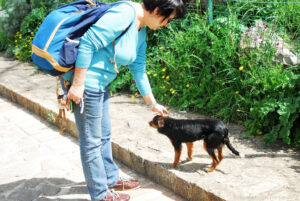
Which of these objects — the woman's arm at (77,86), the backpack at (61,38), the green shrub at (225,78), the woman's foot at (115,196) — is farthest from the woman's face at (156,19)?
the green shrub at (225,78)

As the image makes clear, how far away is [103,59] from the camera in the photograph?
8.43 feet

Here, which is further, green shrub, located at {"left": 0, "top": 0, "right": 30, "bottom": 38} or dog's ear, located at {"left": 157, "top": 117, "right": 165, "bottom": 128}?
green shrub, located at {"left": 0, "top": 0, "right": 30, "bottom": 38}

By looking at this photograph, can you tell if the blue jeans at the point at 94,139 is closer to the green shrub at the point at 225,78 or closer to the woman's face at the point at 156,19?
the woman's face at the point at 156,19

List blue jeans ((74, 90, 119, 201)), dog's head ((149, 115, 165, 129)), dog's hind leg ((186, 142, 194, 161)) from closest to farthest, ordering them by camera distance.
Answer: blue jeans ((74, 90, 119, 201))
dog's head ((149, 115, 165, 129))
dog's hind leg ((186, 142, 194, 161))

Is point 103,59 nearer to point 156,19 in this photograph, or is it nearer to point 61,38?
point 61,38

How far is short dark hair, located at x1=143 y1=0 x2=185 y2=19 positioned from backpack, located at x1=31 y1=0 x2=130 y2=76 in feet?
0.96

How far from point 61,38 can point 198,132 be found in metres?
1.52

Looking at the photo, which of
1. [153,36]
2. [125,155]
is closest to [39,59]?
[125,155]

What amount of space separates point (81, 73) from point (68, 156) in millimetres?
2078

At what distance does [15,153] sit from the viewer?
436 centimetres

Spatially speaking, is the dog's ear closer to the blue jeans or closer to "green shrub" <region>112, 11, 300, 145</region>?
the blue jeans

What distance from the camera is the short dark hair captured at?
2453 millimetres

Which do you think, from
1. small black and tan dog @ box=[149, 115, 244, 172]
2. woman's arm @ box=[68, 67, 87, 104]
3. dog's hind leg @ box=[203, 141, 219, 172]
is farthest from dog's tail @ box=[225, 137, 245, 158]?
woman's arm @ box=[68, 67, 87, 104]

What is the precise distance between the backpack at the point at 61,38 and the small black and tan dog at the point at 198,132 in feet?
3.93
